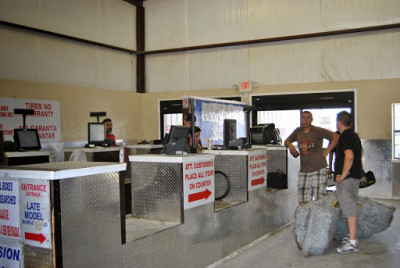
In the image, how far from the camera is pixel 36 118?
7.87 m

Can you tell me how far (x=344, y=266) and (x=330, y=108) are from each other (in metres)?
5.06

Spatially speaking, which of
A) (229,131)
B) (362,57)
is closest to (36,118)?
(229,131)

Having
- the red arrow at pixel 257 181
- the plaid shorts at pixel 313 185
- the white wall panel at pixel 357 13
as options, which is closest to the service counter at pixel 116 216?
the red arrow at pixel 257 181

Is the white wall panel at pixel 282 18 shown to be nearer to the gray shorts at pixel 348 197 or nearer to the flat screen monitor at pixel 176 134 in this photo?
the gray shorts at pixel 348 197

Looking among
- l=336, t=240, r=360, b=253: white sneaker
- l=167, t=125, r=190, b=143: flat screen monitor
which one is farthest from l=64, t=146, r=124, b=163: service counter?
l=336, t=240, r=360, b=253: white sneaker

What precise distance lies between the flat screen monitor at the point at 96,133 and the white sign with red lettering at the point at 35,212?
5076mm

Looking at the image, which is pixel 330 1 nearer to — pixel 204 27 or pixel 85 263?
pixel 204 27

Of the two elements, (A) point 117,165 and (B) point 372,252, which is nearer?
(A) point 117,165

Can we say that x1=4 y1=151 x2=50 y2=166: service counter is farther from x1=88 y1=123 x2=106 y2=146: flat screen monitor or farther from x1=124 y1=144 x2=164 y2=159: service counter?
x1=124 y1=144 x2=164 y2=159: service counter

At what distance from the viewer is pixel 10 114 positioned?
24.3 feet

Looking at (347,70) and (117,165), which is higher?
(347,70)

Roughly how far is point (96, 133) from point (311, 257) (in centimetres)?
472

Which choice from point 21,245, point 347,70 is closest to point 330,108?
point 347,70

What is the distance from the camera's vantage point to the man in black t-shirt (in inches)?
173
